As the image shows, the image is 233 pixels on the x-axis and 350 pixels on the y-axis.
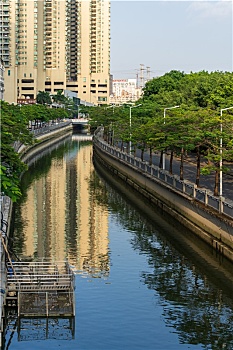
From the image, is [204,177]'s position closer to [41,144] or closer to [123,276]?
[123,276]

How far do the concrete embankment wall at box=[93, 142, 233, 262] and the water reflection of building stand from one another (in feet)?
16.1

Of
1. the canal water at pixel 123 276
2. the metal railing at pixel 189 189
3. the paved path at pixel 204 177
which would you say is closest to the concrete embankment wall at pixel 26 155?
the canal water at pixel 123 276

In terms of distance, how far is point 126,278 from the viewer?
128 feet

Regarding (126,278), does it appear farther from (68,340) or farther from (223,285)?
(68,340)

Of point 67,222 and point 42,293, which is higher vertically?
point 42,293

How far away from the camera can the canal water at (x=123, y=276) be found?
A: 1166 inches

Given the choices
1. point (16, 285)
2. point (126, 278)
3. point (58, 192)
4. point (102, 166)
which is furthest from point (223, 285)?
point (102, 166)

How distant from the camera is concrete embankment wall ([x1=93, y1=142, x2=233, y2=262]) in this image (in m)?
42.9

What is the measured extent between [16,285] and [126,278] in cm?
845

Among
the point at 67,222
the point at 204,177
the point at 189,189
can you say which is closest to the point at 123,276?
the point at 189,189

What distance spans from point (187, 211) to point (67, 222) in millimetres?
9445

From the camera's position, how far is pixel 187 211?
173 feet

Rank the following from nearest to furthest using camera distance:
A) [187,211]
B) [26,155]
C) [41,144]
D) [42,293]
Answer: [42,293] < [187,211] < [26,155] < [41,144]

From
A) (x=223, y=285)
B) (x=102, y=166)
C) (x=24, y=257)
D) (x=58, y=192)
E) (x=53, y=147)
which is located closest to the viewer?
(x=223, y=285)
